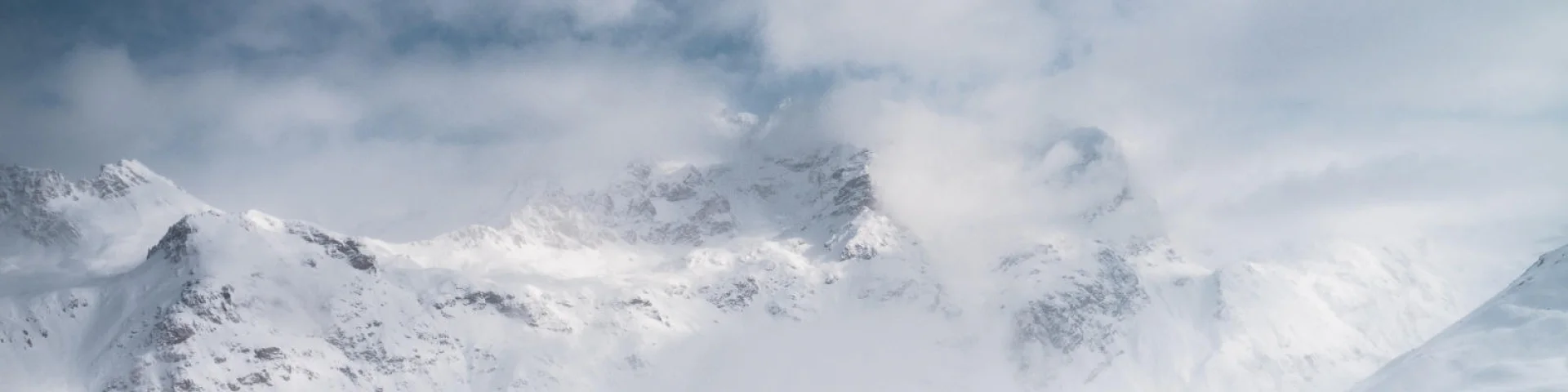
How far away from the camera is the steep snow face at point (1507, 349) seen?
4088 cm

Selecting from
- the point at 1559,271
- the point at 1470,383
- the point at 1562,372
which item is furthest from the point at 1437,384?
the point at 1559,271

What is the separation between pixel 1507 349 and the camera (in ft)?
141

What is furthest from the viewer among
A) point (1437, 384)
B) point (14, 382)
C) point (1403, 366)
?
point (14, 382)

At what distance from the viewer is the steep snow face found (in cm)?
4088

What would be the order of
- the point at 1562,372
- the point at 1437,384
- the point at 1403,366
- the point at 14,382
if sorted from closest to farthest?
1. the point at 1562,372
2. the point at 1437,384
3. the point at 1403,366
4. the point at 14,382

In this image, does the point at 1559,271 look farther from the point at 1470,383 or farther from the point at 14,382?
the point at 14,382

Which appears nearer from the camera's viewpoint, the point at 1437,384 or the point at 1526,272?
the point at 1437,384

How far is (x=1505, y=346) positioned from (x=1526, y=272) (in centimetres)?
669

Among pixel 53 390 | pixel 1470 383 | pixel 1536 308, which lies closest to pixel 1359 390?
pixel 1470 383

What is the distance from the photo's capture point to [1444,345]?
149ft

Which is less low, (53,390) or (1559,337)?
(53,390)

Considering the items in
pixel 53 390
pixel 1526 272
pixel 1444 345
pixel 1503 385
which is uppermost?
pixel 53 390

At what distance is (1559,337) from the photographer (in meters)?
42.0

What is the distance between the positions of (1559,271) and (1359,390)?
985 cm
